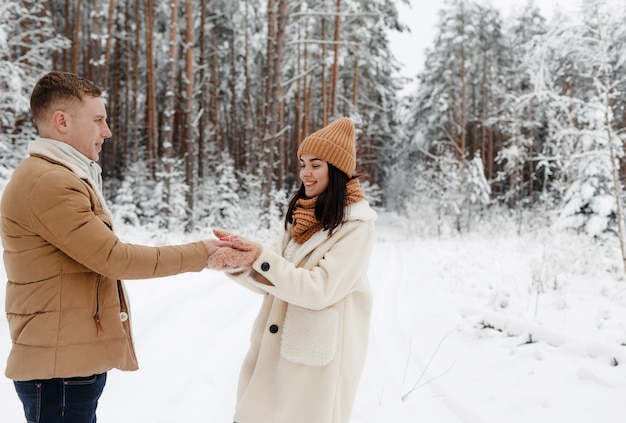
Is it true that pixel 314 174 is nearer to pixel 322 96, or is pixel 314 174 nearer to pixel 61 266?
pixel 61 266

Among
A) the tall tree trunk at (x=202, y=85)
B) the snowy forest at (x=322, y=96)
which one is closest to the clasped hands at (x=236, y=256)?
the snowy forest at (x=322, y=96)

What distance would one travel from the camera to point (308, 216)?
228cm

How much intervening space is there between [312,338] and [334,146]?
40.6 inches

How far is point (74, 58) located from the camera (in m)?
15.8

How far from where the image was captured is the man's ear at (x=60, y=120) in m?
1.95

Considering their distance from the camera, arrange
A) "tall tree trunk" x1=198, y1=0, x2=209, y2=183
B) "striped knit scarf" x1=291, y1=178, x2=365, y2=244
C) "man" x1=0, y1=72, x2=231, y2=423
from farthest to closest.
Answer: "tall tree trunk" x1=198, y1=0, x2=209, y2=183
"striped knit scarf" x1=291, y1=178, x2=365, y2=244
"man" x1=0, y1=72, x2=231, y2=423

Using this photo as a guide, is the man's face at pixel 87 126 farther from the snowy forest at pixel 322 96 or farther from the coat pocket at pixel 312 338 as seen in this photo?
the snowy forest at pixel 322 96

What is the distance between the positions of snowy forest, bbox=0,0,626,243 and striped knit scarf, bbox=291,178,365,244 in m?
7.08

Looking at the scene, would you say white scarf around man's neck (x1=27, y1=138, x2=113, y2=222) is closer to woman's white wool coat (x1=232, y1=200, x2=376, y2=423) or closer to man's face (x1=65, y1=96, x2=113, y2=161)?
man's face (x1=65, y1=96, x2=113, y2=161)

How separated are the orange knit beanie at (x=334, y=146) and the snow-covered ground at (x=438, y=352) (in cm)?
243

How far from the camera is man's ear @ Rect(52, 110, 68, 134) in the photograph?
1.95 metres

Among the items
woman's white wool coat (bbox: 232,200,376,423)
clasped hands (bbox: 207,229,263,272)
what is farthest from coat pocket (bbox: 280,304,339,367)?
clasped hands (bbox: 207,229,263,272)

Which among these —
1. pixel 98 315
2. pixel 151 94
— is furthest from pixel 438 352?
pixel 151 94

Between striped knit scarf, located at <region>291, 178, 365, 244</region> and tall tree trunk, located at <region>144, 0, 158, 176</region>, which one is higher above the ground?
tall tree trunk, located at <region>144, 0, 158, 176</region>
